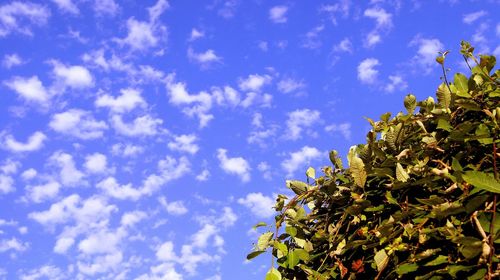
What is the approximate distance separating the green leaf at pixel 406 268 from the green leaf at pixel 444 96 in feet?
2.97

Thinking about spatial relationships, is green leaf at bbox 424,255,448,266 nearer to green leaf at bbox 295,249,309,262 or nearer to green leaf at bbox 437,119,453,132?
green leaf at bbox 437,119,453,132

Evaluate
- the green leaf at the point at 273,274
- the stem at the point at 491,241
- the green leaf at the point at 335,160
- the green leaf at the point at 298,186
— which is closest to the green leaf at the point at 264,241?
the green leaf at the point at 273,274

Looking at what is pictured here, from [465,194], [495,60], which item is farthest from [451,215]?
[495,60]

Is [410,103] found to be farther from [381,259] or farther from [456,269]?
[456,269]

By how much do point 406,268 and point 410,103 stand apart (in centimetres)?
111

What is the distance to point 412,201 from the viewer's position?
2861mm

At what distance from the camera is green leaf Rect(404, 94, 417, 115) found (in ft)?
11.0

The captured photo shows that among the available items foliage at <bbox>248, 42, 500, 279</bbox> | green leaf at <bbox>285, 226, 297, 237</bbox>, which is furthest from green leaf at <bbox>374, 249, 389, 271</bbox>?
green leaf at <bbox>285, 226, 297, 237</bbox>

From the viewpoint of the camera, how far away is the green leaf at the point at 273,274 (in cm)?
321

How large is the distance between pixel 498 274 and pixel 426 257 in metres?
0.33

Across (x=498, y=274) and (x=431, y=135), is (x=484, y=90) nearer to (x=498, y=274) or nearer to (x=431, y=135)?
(x=431, y=135)

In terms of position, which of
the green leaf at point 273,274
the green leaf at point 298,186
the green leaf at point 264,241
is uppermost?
the green leaf at point 298,186

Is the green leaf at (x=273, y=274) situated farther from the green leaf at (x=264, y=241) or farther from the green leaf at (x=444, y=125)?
the green leaf at (x=444, y=125)

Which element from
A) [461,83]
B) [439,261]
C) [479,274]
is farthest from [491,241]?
[461,83]
